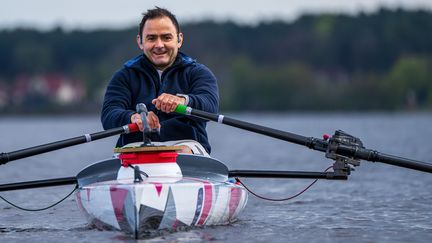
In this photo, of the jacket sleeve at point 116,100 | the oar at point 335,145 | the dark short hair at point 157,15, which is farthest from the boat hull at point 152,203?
the dark short hair at point 157,15

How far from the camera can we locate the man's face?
392 inches

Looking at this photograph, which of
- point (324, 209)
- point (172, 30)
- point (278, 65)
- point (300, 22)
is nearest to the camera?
point (172, 30)

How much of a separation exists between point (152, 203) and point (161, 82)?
1.79m

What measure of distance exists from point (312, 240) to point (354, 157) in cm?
94

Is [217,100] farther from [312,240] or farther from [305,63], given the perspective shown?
[305,63]

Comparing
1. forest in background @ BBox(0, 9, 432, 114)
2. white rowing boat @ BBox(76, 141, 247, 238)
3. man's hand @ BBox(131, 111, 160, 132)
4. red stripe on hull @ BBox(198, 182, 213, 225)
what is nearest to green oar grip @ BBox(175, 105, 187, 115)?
man's hand @ BBox(131, 111, 160, 132)

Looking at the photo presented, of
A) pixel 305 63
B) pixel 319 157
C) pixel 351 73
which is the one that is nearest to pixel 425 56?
pixel 351 73

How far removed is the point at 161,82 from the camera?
1016cm

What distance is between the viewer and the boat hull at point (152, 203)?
870cm

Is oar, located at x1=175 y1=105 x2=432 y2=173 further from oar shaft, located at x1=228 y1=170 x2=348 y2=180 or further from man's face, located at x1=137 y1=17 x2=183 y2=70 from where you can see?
man's face, located at x1=137 y1=17 x2=183 y2=70

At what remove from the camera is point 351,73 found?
12269 cm

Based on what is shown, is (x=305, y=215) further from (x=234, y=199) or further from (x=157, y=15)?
(x=157, y=15)

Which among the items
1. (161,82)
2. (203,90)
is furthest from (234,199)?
(161,82)

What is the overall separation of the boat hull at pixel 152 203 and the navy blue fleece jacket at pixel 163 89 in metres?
0.84
